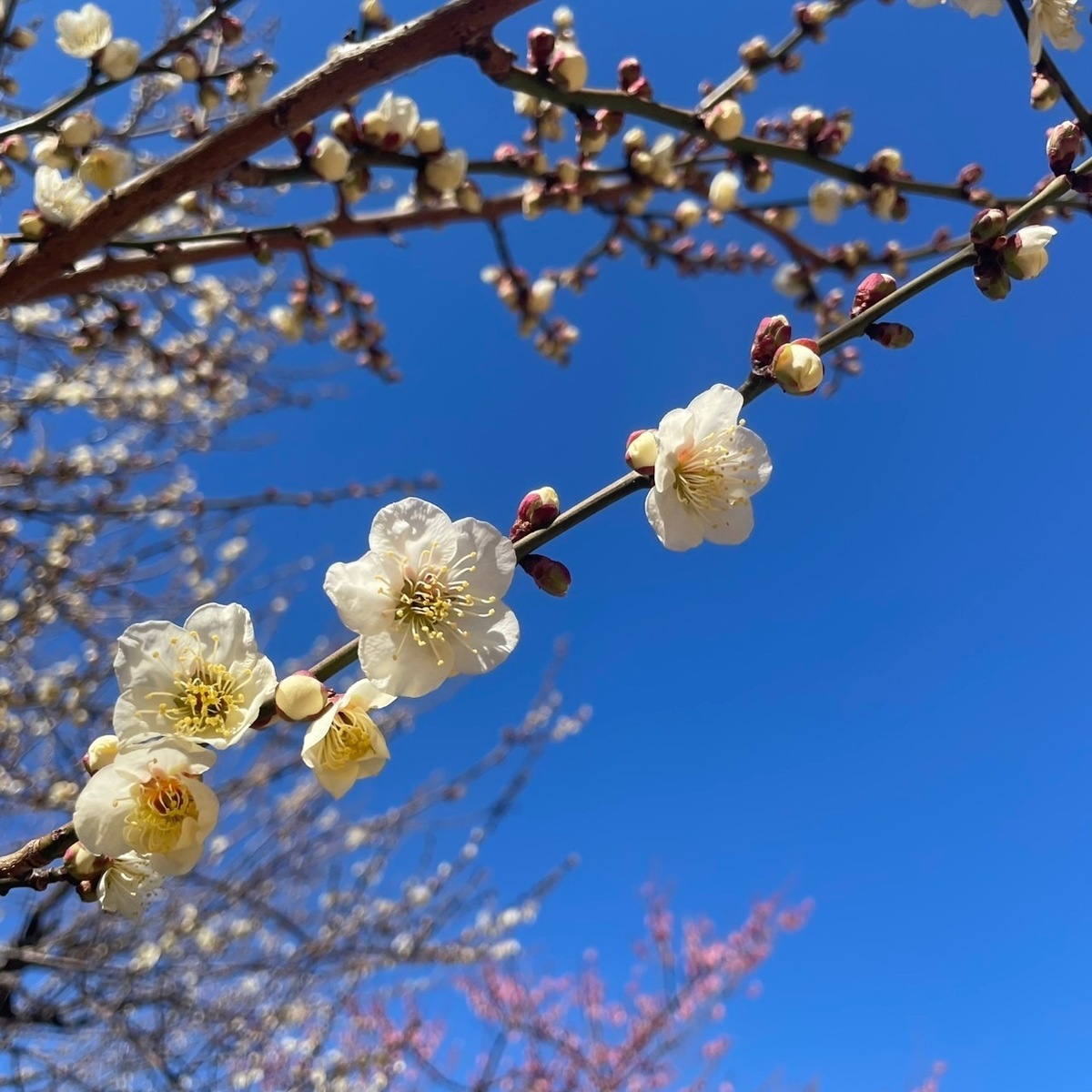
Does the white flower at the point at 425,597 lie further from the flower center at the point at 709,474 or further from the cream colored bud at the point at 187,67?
the cream colored bud at the point at 187,67

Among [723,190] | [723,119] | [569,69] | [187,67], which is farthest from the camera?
[723,190]

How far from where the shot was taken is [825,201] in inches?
122

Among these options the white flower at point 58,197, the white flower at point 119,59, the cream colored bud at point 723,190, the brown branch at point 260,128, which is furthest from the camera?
the cream colored bud at point 723,190

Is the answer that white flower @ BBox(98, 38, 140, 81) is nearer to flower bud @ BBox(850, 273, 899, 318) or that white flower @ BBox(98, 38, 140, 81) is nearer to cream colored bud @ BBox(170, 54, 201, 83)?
cream colored bud @ BBox(170, 54, 201, 83)

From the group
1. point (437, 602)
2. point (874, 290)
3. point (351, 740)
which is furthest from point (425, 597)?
point (874, 290)

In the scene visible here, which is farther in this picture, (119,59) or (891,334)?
(119,59)

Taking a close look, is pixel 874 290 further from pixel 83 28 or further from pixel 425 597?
pixel 83 28

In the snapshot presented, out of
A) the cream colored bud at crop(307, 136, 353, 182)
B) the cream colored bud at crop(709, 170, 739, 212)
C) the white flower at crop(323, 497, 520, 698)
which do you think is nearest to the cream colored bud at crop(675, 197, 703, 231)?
the cream colored bud at crop(709, 170, 739, 212)

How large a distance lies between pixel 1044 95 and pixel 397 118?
1.68 m

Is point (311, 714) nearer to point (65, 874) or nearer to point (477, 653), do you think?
point (477, 653)

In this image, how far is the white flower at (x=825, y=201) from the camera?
3.07 metres

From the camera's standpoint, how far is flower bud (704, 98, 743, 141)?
227cm

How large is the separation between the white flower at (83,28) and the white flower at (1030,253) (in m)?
2.36

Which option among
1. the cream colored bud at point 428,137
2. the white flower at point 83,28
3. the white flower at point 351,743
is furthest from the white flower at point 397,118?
the white flower at point 351,743
